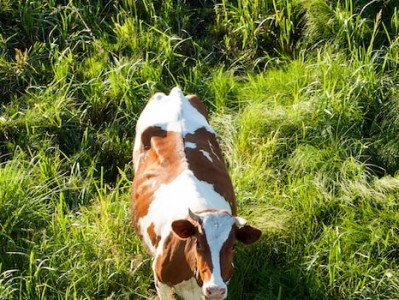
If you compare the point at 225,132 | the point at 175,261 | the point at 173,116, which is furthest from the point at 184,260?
the point at 225,132

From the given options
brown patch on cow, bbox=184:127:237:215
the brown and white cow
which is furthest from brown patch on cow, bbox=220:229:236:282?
brown patch on cow, bbox=184:127:237:215

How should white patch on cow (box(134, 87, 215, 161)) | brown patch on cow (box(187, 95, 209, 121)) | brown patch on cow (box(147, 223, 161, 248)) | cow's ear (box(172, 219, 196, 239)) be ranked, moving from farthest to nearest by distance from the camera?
brown patch on cow (box(187, 95, 209, 121)) < white patch on cow (box(134, 87, 215, 161)) < brown patch on cow (box(147, 223, 161, 248)) < cow's ear (box(172, 219, 196, 239))

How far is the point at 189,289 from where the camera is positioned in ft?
14.3

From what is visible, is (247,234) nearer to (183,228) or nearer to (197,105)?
(183,228)

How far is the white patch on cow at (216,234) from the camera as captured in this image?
12.6ft

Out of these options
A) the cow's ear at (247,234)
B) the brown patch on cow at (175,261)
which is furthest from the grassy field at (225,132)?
the cow's ear at (247,234)

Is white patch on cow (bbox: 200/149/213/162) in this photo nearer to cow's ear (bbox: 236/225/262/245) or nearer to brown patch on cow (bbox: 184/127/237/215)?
brown patch on cow (bbox: 184/127/237/215)

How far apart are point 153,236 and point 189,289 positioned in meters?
0.41

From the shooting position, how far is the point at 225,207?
460 centimetres

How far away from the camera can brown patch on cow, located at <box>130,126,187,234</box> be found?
4750 mm

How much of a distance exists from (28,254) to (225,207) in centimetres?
131

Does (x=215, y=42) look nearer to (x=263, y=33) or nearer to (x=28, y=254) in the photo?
(x=263, y=33)

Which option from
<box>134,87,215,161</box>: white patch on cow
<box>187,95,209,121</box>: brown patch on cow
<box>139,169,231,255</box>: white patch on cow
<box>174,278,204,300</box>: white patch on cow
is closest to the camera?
<box>174,278,204,300</box>: white patch on cow

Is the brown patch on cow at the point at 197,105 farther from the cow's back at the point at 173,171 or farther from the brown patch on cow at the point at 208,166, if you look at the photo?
the brown patch on cow at the point at 208,166
